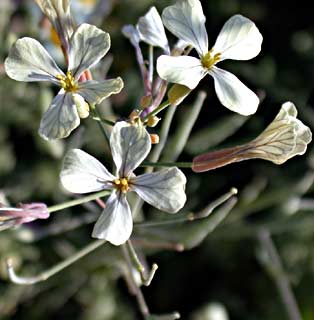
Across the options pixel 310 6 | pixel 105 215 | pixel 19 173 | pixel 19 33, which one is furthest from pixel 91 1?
pixel 105 215

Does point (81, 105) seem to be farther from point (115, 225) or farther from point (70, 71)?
point (115, 225)

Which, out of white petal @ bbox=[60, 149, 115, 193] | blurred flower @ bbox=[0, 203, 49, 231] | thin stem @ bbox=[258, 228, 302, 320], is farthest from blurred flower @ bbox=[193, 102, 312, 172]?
thin stem @ bbox=[258, 228, 302, 320]

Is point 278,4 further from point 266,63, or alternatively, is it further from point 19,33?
point 19,33

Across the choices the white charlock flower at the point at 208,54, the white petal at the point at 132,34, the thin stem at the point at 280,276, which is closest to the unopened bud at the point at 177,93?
the white charlock flower at the point at 208,54

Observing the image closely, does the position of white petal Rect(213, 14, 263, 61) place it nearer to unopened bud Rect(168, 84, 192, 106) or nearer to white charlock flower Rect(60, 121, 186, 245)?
unopened bud Rect(168, 84, 192, 106)

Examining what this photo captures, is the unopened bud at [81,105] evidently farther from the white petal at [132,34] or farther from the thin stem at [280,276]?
the thin stem at [280,276]

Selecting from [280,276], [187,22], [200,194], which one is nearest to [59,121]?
[187,22]
